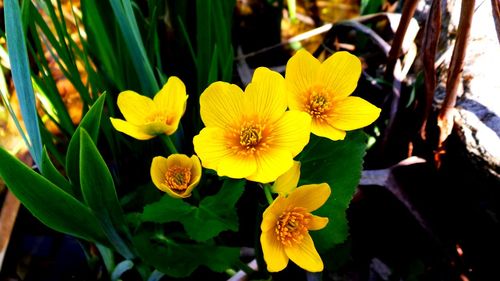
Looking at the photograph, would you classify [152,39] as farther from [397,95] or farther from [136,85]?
[397,95]

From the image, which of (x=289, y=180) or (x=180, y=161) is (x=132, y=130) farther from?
(x=289, y=180)

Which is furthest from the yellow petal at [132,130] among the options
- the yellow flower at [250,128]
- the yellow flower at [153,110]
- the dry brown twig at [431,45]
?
the dry brown twig at [431,45]

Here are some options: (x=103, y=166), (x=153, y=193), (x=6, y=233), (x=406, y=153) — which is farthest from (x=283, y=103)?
(x=6, y=233)

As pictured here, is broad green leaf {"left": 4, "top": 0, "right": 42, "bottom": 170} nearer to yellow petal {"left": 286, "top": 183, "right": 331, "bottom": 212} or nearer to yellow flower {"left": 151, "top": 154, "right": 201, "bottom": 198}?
yellow flower {"left": 151, "top": 154, "right": 201, "bottom": 198}

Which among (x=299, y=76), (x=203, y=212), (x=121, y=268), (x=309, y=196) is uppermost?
(x=299, y=76)

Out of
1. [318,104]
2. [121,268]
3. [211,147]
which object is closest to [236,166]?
[211,147]

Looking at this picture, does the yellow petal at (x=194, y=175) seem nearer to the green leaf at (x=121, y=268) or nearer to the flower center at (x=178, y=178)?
the flower center at (x=178, y=178)
